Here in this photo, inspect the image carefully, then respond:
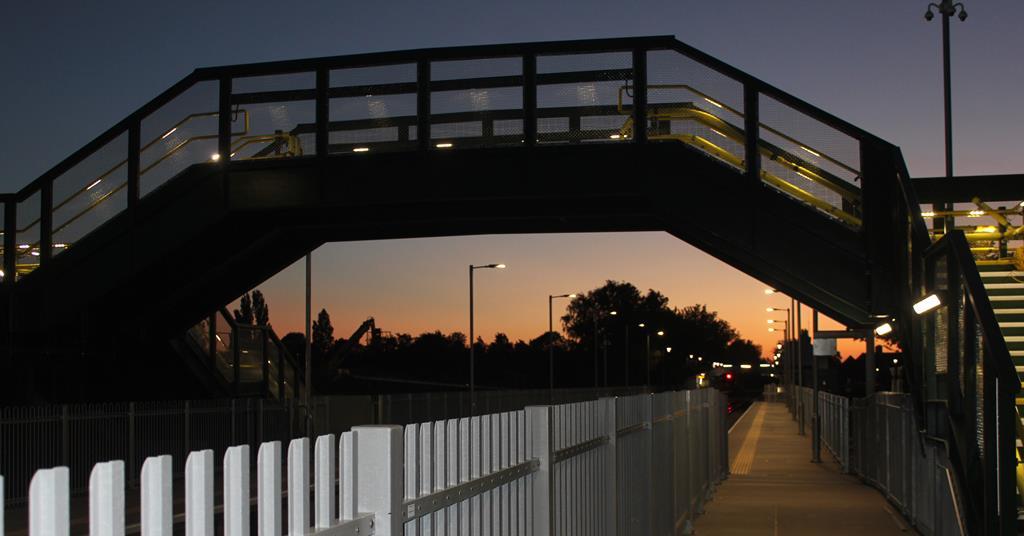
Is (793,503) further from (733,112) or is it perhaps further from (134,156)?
(134,156)

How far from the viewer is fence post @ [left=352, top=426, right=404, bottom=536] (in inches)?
165

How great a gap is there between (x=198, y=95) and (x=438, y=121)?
437cm

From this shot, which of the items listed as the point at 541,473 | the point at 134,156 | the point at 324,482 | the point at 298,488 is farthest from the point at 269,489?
the point at 134,156

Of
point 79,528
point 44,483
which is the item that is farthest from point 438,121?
point 44,483

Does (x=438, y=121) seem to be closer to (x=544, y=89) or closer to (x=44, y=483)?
(x=544, y=89)

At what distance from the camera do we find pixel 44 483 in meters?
2.34

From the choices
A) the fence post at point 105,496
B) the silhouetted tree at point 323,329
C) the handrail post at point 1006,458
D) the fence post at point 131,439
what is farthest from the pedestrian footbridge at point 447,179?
the silhouetted tree at point 323,329

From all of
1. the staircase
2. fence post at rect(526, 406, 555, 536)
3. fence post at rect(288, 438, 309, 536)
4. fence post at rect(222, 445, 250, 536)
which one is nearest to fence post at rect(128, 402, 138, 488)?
the staircase

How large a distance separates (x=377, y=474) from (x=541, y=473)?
9.13ft

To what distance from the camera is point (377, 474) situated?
13.7ft

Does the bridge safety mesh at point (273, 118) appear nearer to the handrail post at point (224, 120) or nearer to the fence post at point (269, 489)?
the handrail post at point (224, 120)

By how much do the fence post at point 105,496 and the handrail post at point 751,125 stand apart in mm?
17298

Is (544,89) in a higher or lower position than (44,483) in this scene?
higher

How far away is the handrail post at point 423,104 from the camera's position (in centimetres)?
2033
